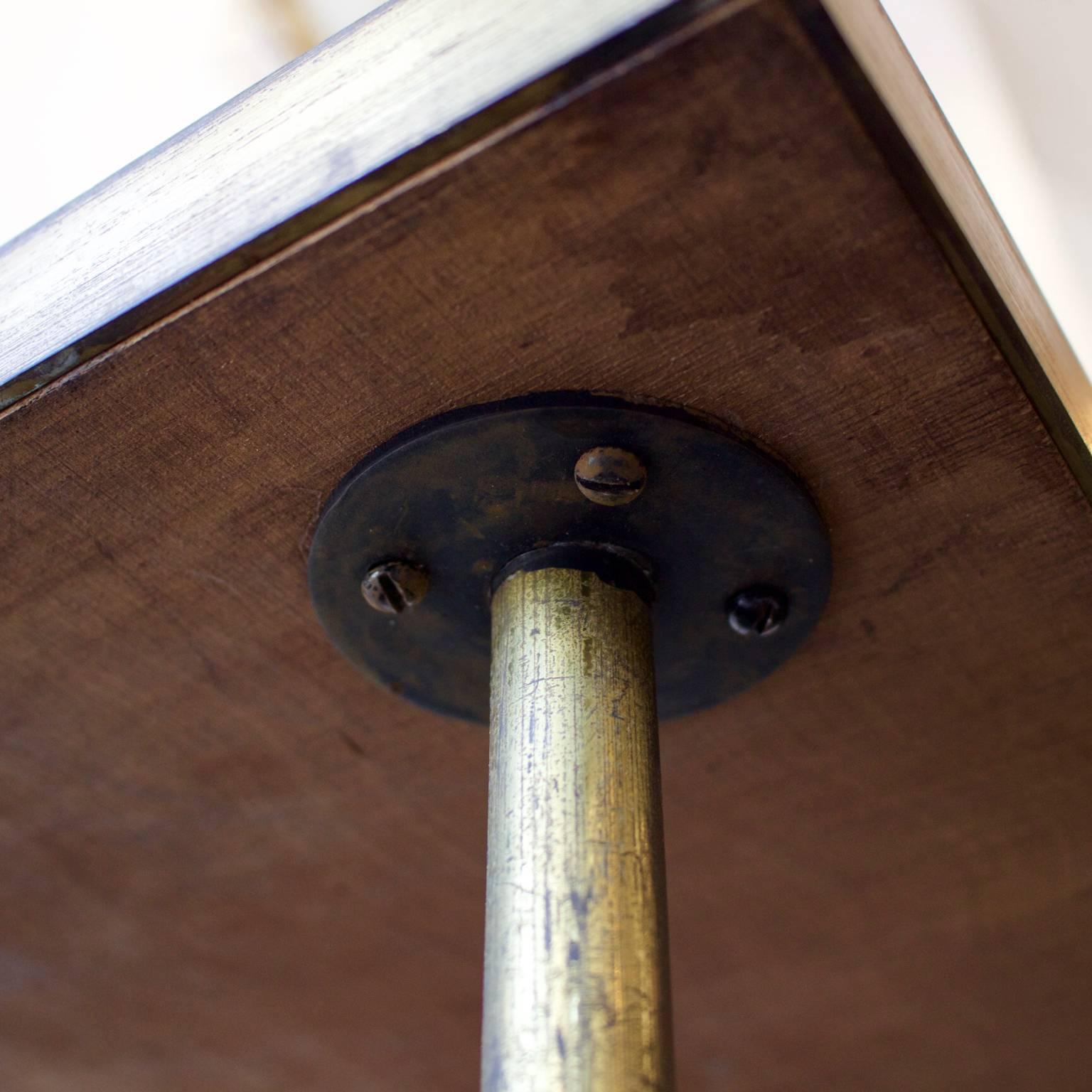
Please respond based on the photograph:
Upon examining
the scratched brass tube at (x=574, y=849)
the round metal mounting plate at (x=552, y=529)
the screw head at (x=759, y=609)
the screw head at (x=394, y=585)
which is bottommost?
the scratched brass tube at (x=574, y=849)

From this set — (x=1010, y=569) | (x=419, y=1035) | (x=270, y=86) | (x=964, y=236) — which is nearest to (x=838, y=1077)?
(x=419, y=1035)

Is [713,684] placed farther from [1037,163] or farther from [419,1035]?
[419,1035]

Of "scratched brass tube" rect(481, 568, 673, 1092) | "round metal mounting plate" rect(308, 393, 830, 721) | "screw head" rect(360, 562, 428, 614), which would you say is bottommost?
"scratched brass tube" rect(481, 568, 673, 1092)

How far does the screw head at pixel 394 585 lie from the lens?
727mm

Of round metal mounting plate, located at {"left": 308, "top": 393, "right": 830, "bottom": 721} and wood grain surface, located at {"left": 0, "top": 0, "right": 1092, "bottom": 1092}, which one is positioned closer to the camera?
wood grain surface, located at {"left": 0, "top": 0, "right": 1092, "bottom": 1092}

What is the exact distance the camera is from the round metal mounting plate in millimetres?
654

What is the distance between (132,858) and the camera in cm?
112

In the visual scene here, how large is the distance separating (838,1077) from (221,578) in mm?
1192

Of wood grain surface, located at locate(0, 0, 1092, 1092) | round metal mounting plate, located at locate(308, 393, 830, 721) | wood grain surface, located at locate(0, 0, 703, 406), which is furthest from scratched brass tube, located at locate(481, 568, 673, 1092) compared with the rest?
wood grain surface, located at locate(0, 0, 703, 406)

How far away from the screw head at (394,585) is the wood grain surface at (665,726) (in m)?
0.06

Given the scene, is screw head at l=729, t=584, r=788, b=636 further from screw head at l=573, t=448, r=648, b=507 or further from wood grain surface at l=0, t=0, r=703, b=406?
wood grain surface at l=0, t=0, r=703, b=406

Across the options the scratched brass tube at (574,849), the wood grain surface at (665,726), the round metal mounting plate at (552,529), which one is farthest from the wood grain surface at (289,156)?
the scratched brass tube at (574,849)

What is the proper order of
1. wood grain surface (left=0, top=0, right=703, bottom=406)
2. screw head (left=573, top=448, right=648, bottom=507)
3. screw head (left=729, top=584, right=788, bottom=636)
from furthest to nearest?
screw head (left=729, top=584, right=788, bottom=636) < screw head (left=573, top=448, right=648, bottom=507) < wood grain surface (left=0, top=0, right=703, bottom=406)

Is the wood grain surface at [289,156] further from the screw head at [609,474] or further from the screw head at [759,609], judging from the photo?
the screw head at [759,609]
